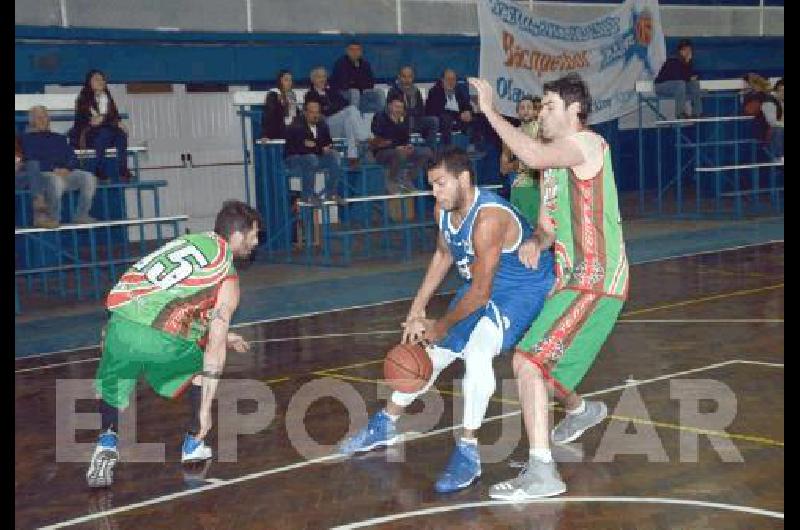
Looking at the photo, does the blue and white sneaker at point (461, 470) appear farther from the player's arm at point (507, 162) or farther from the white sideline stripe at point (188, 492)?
the player's arm at point (507, 162)

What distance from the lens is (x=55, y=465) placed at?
740 centimetres

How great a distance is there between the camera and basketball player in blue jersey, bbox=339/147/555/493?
654 centimetres

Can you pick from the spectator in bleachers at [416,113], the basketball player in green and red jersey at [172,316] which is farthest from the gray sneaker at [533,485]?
the spectator in bleachers at [416,113]

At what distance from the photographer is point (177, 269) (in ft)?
22.0

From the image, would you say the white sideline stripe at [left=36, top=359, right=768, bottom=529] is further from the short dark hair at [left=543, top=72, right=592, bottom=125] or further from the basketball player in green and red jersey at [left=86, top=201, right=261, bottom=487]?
the short dark hair at [left=543, top=72, right=592, bottom=125]

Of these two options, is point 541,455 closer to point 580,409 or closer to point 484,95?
point 580,409

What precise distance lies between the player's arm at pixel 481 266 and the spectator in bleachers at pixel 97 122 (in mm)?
9032

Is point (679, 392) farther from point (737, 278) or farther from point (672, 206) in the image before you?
point (672, 206)

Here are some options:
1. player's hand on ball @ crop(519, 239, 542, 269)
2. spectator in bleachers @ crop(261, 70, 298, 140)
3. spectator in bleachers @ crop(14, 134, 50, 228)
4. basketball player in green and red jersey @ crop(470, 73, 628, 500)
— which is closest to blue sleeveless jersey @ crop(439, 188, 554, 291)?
player's hand on ball @ crop(519, 239, 542, 269)

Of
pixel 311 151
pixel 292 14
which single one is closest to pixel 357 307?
pixel 311 151

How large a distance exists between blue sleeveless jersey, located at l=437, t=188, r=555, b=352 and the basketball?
0.63ft

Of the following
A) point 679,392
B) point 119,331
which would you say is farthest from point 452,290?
point 119,331

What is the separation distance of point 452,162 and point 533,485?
5.72 ft
